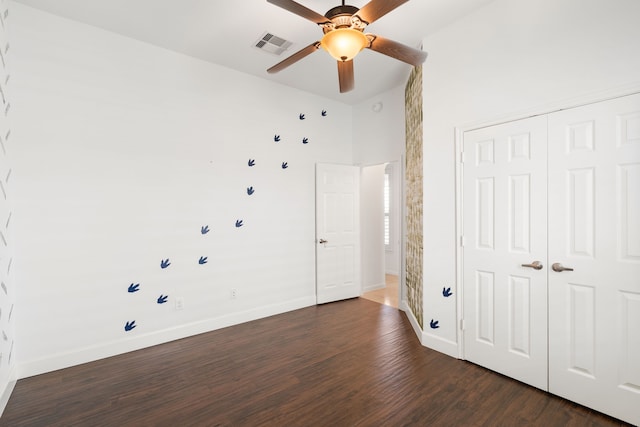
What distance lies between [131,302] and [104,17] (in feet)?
9.13

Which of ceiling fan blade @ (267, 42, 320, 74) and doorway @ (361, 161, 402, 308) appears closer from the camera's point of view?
ceiling fan blade @ (267, 42, 320, 74)

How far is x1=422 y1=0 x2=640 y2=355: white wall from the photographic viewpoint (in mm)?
1997

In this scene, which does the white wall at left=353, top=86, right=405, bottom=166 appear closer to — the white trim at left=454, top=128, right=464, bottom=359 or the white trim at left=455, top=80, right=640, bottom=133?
the white trim at left=454, top=128, right=464, bottom=359

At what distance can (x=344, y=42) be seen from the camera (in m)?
1.99

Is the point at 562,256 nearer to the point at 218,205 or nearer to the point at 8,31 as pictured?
the point at 218,205

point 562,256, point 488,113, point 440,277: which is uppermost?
point 488,113

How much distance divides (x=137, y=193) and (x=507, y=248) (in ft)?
11.9

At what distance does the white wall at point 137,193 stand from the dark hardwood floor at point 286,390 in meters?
0.45

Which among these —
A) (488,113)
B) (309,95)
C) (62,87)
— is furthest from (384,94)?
(62,87)

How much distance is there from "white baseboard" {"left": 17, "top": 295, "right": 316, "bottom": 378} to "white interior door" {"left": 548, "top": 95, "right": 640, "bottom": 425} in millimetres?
3086

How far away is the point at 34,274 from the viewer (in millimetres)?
2637

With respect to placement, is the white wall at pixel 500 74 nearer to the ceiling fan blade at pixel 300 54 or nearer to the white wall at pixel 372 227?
the ceiling fan blade at pixel 300 54

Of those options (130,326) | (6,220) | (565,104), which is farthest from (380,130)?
(6,220)

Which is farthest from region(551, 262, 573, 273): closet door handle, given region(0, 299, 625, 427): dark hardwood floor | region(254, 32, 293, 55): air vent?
region(254, 32, 293, 55): air vent
